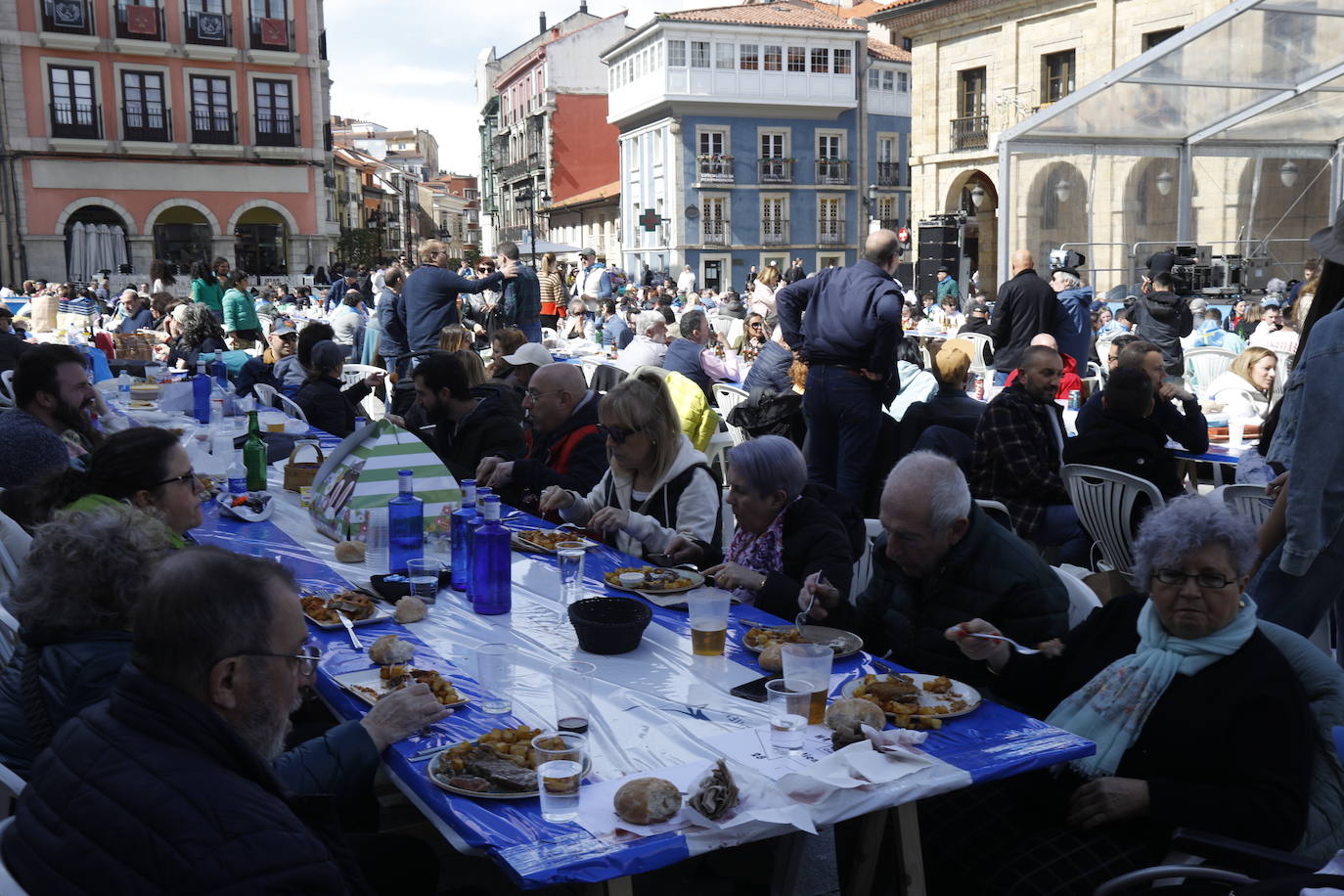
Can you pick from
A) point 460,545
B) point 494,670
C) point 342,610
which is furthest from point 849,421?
point 494,670

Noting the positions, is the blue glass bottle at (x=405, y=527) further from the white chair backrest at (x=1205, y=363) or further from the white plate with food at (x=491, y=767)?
the white chair backrest at (x=1205, y=363)

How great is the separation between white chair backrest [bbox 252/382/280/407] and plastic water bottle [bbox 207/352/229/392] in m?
0.24

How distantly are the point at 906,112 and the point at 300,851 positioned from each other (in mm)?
42176

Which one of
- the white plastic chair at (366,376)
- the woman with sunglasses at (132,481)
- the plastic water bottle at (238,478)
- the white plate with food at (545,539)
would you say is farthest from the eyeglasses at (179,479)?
the white plastic chair at (366,376)

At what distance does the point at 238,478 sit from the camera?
14.7 feet

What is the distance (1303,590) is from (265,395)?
6.25 m

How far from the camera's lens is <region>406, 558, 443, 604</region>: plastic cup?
3047 millimetres

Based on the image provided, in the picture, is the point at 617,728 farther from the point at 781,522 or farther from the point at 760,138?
the point at 760,138

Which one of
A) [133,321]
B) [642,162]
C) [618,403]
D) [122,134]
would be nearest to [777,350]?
[618,403]

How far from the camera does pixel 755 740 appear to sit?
83.2 inches

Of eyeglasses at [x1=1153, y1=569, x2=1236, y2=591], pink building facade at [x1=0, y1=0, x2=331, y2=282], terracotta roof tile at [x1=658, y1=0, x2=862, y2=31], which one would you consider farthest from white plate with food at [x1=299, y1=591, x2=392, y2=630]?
terracotta roof tile at [x1=658, y1=0, x2=862, y2=31]

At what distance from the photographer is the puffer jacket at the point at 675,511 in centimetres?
366

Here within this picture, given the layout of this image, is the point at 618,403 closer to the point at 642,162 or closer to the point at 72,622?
the point at 72,622

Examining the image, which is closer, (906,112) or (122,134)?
(122,134)
